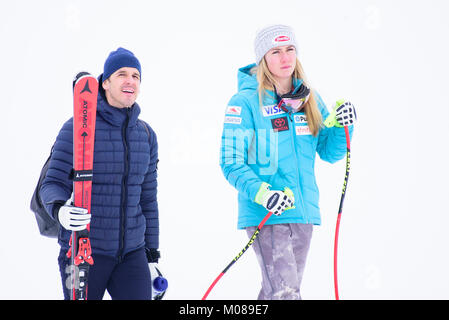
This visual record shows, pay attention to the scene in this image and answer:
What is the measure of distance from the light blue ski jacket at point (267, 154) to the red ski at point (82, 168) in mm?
710

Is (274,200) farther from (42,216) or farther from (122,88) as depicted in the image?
(42,216)

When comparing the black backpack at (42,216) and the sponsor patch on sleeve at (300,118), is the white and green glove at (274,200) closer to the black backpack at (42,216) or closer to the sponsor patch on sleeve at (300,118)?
the sponsor patch on sleeve at (300,118)

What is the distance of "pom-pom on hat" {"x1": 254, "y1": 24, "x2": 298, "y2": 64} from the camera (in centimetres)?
296

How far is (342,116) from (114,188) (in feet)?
4.36

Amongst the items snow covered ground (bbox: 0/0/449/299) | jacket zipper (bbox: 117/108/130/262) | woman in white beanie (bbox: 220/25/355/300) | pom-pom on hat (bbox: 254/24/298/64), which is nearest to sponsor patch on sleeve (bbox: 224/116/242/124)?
woman in white beanie (bbox: 220/25/355/300)

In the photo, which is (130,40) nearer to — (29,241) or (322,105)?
(29,241)

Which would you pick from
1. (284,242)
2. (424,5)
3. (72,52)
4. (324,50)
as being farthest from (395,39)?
(284,242)

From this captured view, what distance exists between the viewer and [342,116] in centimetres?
290

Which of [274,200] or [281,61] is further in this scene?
[281,61]

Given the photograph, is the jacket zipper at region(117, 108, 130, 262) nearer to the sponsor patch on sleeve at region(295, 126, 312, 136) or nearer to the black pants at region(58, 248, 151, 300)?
the black pants at region(58, 248, 151, 300)

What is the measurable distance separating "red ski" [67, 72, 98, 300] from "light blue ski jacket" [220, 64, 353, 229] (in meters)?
0.71

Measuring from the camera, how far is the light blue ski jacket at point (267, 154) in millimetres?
2719

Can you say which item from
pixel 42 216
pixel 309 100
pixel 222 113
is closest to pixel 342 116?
pixel 309 100
